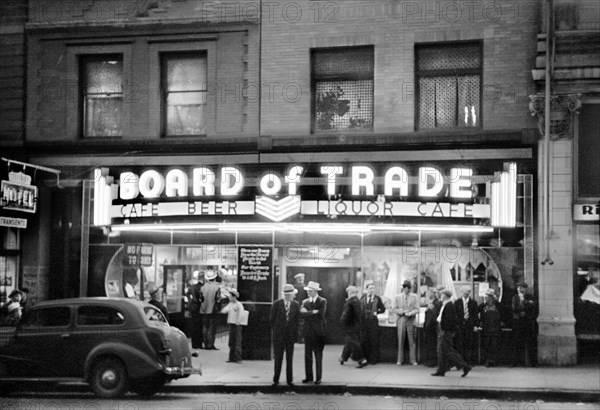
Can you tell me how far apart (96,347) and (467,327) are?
904 centimetres

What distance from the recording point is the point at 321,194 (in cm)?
2167

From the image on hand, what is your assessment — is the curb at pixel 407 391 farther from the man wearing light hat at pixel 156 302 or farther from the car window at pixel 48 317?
the man wearing light hat at pixel 156 302

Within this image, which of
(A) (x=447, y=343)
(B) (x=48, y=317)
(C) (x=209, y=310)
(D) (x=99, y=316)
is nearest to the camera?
(D) (x=99, y=316)

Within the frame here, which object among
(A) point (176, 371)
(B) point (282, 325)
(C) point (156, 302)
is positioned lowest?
(A) point (176, 371)

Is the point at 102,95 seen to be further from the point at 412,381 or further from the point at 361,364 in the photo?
the point at 412,381

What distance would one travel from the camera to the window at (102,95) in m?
24.6

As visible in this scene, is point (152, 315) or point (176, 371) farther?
point (152, 315)

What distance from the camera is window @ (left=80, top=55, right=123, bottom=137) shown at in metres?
24.6

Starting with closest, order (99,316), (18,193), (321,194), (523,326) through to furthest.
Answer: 1. (99,316)
2. (523,326)
3. (321,194)
4. (18,193)

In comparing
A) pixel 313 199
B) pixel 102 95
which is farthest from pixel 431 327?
pixel 102 95

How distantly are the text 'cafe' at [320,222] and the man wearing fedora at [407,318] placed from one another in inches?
53.3

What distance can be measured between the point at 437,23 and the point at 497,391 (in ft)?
32.7

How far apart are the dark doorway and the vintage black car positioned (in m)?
7.92

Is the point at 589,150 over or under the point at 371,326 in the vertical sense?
over
